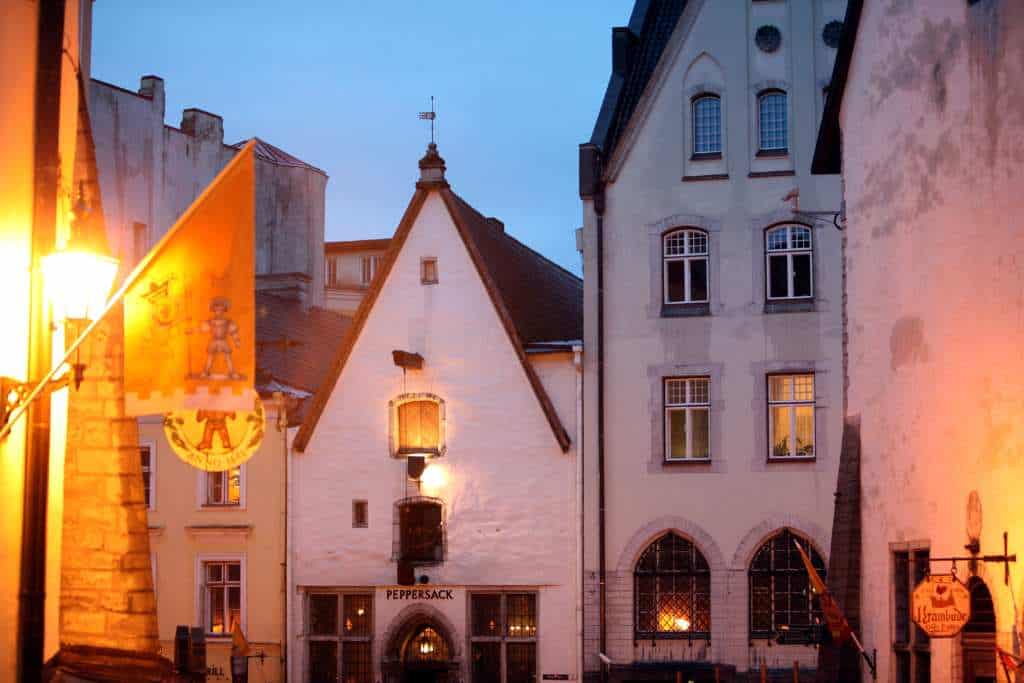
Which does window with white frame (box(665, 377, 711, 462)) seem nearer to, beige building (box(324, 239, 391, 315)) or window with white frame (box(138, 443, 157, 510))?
window with white frame (box(138, 443, 157, 510))

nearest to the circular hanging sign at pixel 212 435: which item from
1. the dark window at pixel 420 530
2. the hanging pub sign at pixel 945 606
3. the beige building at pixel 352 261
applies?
the hanging pub sign at pixel 945 606

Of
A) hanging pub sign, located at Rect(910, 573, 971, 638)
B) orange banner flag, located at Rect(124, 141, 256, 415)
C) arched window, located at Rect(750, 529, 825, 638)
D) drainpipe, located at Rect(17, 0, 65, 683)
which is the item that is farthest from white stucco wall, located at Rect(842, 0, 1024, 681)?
drainpipe, located at Rect(17, 0, 65, 683)

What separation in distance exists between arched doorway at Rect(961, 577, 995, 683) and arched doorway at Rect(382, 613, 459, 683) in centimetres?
Answer: 1682

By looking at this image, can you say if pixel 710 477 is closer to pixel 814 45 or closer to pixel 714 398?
pixel 714 398

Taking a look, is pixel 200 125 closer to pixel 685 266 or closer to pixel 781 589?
pixel 685 266

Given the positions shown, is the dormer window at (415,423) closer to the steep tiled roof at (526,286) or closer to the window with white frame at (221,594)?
the steep tiled roof at (526,286)

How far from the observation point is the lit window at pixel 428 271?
37.0 meters

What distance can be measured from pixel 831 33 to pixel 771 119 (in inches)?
77.9

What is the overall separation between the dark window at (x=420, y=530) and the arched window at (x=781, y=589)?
21.2 feet

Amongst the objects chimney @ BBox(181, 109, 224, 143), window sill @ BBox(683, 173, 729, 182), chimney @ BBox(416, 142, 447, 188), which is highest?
chimney @ BBox(181, 109, 224, 143)

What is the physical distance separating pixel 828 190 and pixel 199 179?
18645 millimetres

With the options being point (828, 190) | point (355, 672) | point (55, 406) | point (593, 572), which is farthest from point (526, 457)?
point (55, 406)

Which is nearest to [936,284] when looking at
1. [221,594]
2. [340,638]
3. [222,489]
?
[340,638]

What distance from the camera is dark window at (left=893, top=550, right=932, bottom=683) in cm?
2172
